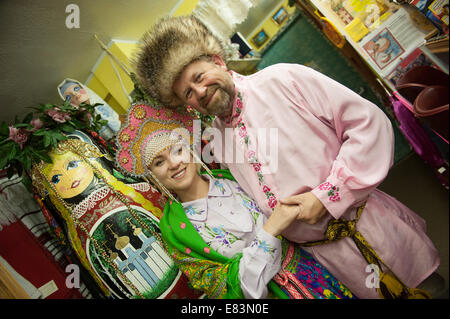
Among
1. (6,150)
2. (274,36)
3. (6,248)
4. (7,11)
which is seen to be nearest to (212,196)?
(6,150)

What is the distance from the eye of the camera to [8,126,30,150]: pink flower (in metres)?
1.54

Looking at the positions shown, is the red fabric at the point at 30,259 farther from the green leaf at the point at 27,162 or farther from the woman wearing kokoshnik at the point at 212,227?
the woman wearing kokoshnik at the point at 212,227

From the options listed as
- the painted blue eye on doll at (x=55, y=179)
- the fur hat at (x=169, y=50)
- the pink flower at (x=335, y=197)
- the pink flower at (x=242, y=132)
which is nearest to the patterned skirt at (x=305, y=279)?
the pink flower at (x=335, y=197)

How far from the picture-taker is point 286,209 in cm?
118

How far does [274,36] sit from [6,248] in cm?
295

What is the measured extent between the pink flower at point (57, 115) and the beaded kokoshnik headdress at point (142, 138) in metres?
0.59

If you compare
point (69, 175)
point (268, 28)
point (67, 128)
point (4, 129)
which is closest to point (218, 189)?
point (69, 175)

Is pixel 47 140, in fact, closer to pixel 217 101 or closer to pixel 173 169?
pixel 173 169

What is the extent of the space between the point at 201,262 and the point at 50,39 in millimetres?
1753

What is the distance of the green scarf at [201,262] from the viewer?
118 centimetres

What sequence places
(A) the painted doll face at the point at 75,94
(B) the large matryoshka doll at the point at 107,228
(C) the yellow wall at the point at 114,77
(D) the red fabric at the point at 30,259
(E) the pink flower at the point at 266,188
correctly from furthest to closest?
(C) the yellow wall at the point at 114,77, (A) the painted doll face at the point at 75,94, (D) the red fabric at the point at 30,259, (B) the large matryoshka doll at the point at 107,228, (E) the pink flower at the point at 266,188

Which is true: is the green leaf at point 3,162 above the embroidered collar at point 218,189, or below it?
above

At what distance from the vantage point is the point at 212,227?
138 cm
